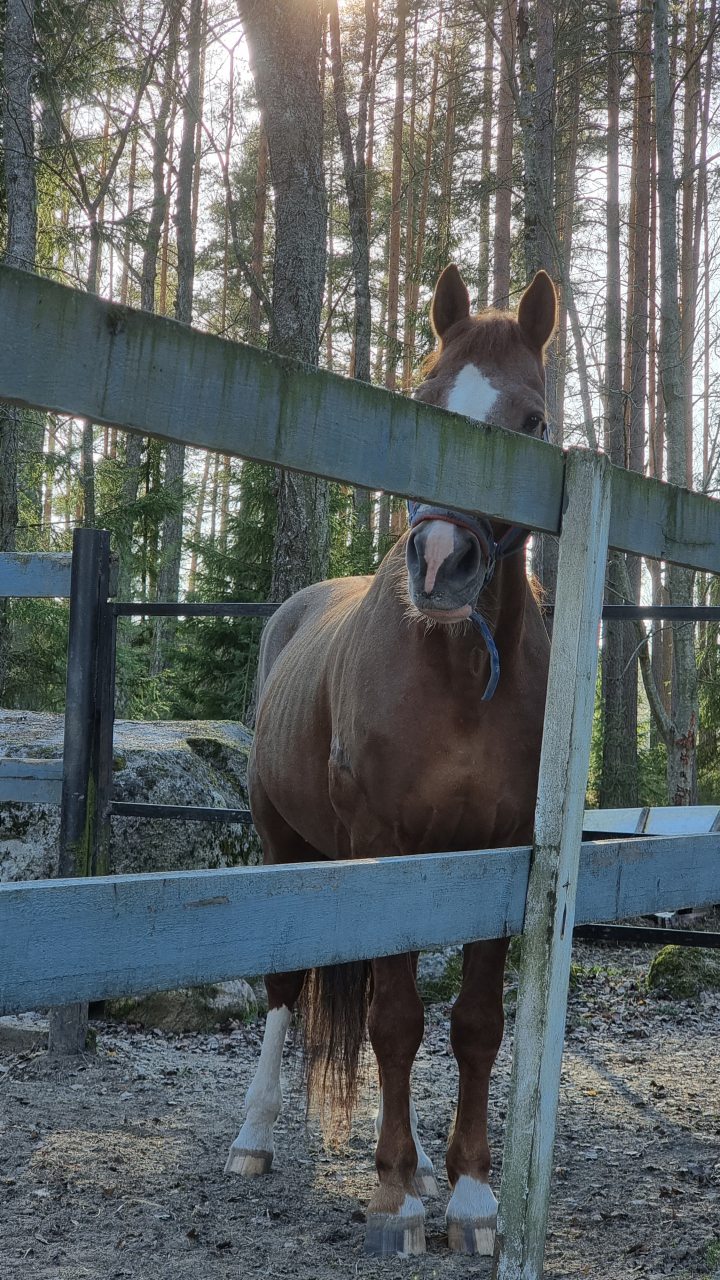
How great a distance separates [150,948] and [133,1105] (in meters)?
3.04

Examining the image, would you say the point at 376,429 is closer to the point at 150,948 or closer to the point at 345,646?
the point at 150,948

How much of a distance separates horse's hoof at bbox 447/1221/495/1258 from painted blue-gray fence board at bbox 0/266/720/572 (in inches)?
79.5

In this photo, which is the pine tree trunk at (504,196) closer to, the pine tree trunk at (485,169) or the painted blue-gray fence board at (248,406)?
the pine tree trunk at (485,169)

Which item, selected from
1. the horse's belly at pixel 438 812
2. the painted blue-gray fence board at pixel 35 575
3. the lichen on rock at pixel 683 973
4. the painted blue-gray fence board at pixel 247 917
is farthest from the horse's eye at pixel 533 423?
the lichen on rock at pixel 683 973

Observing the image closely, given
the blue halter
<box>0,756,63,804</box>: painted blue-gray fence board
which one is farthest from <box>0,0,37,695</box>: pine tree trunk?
the blue halter

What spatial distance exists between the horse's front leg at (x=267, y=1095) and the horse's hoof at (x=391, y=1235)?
2.38ft

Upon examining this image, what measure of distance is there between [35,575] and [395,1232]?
2919 mm

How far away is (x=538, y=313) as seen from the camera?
3.12 metres

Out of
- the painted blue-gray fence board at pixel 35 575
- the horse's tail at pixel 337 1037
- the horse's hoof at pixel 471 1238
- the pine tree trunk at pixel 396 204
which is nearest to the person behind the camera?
the horse's hoof at pixel 471 1238

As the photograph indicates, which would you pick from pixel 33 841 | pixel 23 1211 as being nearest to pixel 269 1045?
pixel 23 1211

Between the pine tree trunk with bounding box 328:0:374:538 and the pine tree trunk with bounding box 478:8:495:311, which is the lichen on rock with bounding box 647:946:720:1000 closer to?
the pine tree trunk with bounding box 328:0:374:538

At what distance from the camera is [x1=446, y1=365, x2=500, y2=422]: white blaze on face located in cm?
263

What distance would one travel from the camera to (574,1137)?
3.84 m

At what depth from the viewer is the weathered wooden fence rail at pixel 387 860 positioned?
1236 mm
